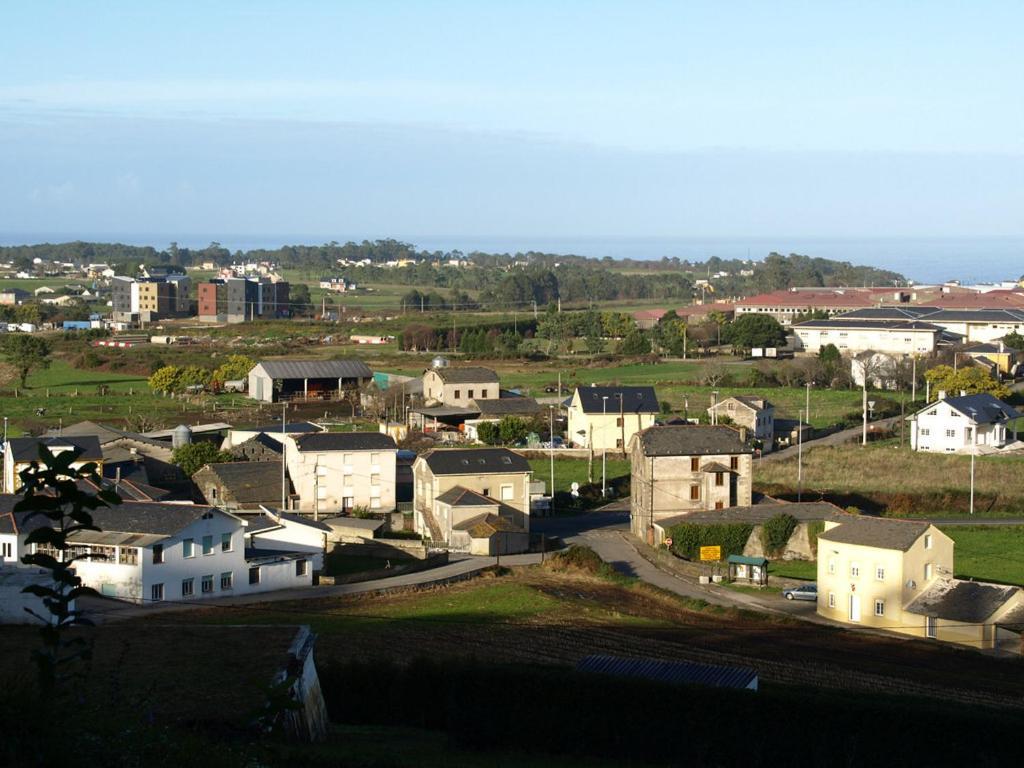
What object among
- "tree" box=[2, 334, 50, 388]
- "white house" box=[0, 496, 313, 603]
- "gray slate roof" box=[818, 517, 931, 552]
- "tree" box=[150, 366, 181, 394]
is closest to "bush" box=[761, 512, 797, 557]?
"gray slate roof" box=[818, 517, 931, 552]

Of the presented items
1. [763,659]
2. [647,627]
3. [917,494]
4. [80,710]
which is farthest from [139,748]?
[917,494]

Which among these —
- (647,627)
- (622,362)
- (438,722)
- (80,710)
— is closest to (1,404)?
(622,362)

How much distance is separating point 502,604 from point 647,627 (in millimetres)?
2743

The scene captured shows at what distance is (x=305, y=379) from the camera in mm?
50469

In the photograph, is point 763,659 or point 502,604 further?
point 502,604

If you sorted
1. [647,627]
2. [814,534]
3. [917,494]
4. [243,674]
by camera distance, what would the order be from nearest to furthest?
[243,674] < [647,627] < [814,534] < [917,494]

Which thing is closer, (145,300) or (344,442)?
(344,442)

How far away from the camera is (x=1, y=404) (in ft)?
150

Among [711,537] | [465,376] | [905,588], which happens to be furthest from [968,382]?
[905,588]

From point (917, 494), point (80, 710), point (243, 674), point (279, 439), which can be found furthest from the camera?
point (279, 439)

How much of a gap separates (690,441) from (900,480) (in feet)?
24.9

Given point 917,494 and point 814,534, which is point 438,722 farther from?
point 917,494

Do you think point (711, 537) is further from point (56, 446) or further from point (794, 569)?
point (56, 446)

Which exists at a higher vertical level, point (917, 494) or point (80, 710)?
point (80, 710)
